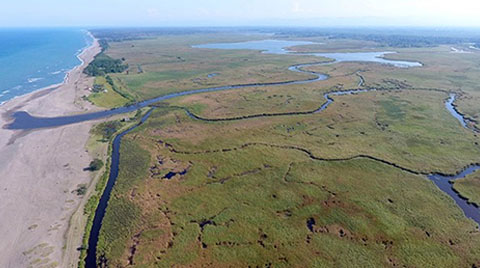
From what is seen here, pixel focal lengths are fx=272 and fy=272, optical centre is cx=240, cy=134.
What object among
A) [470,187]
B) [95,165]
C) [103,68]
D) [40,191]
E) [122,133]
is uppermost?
[470,187]

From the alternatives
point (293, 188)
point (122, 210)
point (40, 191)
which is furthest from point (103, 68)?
point (293, 188)

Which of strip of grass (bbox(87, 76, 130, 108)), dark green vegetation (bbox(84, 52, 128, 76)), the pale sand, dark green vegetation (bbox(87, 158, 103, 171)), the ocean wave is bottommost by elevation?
the ocean wave

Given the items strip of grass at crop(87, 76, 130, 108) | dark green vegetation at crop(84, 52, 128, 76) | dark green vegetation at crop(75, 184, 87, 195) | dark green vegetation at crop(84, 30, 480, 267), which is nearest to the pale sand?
dark green vegetation at crop(75, 184, 87, 195)

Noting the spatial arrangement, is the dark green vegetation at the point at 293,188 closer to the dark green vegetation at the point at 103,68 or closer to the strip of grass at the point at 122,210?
the strip of grass at the point at 122,210

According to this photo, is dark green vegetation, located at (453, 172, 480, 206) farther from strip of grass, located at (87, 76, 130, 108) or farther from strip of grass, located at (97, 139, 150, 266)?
strip of grass, located at (87, 76, 130, 108)

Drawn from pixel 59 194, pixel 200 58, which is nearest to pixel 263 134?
pixel 59 194

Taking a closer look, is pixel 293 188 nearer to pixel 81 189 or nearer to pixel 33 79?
pixel 81 189
